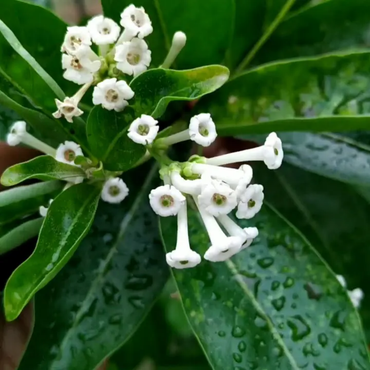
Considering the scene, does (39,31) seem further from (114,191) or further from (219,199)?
(219,199)

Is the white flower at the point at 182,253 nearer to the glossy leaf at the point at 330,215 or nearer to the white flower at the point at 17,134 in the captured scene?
the white flower at the point at 17,134

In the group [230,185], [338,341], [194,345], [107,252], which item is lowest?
[194,345]

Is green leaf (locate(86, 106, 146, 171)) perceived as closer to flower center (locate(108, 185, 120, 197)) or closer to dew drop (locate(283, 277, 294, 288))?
flower center (locate(108, 185, 120, 197))

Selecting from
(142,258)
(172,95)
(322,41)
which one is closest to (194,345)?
(142,258)

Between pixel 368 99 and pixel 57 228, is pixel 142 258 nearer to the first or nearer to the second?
pixel 57 228

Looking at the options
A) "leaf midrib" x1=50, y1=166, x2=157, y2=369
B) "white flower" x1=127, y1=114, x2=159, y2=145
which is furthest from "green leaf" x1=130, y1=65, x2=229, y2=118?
"leaf midrib" x1=50, y1=166, x2=157, y2=369

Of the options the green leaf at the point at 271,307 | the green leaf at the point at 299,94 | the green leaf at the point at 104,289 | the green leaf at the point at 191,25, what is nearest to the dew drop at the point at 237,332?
the green leaf at the point at 271,307
